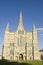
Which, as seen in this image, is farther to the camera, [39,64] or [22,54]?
[22,54]

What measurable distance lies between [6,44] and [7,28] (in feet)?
23.5

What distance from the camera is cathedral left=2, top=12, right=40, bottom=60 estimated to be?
62.2m

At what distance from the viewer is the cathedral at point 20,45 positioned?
204 feet

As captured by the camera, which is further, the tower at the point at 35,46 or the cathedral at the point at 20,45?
the cathedral at the point at 20,45

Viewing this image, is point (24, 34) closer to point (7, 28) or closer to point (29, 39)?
point (29, 39)

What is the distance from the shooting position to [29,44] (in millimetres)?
64000

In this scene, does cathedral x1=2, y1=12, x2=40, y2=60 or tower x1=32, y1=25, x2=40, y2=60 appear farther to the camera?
cathedral x1=2, y1=12, x2=40, y2=60

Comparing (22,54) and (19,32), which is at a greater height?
(19,32)

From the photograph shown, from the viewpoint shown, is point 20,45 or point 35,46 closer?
point 35,46

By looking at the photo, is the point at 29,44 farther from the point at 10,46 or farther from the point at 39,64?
the point at 39,64

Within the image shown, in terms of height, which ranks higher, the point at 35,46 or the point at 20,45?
the point at 20,45

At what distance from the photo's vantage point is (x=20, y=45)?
210 feet

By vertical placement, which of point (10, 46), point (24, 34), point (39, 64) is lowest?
point (39, 64)


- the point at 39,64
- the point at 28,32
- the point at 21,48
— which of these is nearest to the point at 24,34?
the point at 28,32
